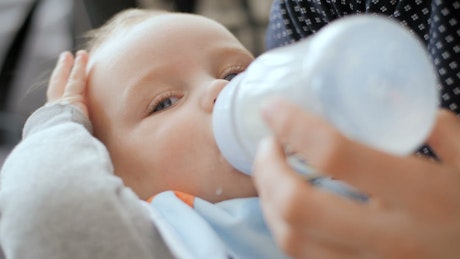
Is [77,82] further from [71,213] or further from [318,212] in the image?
[318,212]

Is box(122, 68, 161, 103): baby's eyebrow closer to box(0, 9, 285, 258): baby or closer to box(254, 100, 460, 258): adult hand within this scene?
box(0, 9, 285, 258): baby

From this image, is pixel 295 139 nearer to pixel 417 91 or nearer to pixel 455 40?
pixel 417 91

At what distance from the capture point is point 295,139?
1.49 ft

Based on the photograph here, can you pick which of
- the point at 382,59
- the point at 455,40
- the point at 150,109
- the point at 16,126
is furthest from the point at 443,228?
the point at 16,126

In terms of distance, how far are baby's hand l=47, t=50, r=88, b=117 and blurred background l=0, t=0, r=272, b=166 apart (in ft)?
0.96

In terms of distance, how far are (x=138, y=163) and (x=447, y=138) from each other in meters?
0.48

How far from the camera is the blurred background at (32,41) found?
143cm

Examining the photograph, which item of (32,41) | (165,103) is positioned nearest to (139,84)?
(165,103)

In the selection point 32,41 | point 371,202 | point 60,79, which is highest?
point 371,202

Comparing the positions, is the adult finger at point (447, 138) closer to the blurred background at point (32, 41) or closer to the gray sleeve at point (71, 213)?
the gray sleeve at point (71, 213)

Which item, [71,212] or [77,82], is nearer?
[71,212]

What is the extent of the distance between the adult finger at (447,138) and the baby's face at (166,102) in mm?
319

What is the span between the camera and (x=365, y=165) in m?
0.44

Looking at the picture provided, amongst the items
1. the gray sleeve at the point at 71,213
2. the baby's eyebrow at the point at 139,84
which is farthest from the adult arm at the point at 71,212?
the baby's eyebrow at the point at 139,84
